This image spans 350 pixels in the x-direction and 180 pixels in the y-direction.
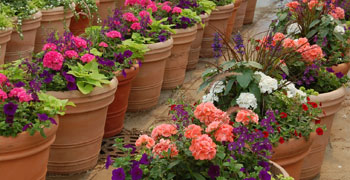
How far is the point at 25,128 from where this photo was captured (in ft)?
10.8

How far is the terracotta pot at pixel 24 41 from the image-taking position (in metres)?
5.38

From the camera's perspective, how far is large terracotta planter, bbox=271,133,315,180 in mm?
3404

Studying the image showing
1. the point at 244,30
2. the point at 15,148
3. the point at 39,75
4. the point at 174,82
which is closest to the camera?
the point at 15,148

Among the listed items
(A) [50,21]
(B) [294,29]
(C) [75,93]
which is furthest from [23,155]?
(B) [294,29]

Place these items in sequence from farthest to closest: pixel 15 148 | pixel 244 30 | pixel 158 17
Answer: pixel 244 30 < pixel 158 17 < pixel 15 148

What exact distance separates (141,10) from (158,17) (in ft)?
0.65

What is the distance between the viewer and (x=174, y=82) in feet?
20.1

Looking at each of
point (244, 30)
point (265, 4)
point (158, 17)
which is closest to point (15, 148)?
point (158, 17)

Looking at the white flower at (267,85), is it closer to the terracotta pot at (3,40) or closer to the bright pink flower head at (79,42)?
the bright pink flower head at (79,42)

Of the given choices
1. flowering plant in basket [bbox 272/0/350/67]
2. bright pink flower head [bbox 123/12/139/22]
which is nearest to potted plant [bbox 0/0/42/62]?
bright pink flower head [bbox 123/12/139/22]

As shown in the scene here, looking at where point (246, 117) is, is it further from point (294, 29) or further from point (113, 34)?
point (294, 29)

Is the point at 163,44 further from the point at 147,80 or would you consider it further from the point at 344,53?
the point at 344,53

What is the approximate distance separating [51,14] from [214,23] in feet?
7.14

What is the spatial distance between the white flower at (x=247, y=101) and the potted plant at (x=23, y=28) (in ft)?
8.33
